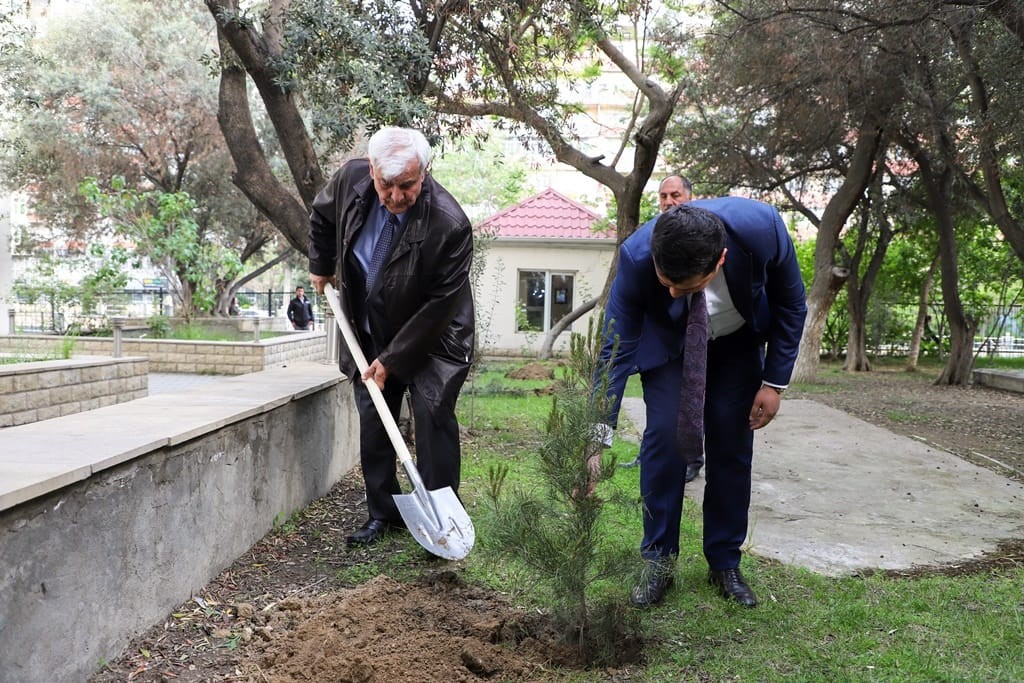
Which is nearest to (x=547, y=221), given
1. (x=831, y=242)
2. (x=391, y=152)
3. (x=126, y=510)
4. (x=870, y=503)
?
(x=831, y=242)

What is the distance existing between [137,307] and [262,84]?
66.9 ft

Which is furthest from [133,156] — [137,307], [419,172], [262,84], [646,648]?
[646,648]

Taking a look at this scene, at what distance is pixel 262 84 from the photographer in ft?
20.1

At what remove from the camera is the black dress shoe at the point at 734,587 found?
10.8 ft

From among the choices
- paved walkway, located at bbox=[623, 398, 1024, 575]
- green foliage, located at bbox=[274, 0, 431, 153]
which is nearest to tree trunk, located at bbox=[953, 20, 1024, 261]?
paved walkway, located at bbox=[623, 398, 1024, 575]

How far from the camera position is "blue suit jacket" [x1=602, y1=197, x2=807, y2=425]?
3014mm

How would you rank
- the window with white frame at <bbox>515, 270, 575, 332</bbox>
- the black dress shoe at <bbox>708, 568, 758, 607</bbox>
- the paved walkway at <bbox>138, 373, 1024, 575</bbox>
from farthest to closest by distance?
the window with white frame at <bbox>515, 270, 575, 332</bbox>, the paved walkway at <bbox>138, 373, 1024, 575</bbox>, the black dress shoe at <bbox>708, 568, 758, 607</bbox>

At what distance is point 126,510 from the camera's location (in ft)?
8.90

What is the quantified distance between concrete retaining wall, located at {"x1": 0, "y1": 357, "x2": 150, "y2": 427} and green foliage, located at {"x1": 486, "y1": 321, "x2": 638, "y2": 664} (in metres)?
6.16

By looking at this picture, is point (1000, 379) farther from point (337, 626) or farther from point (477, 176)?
point (477, 176)

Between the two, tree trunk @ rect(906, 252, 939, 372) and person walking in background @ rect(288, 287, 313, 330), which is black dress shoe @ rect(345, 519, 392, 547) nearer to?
tree trunk @ rect(906, 252, 939, 372)

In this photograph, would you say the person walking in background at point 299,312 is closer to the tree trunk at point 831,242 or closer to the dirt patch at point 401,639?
the tree trunk at point 831,242

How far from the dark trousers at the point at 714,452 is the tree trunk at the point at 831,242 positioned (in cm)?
1067

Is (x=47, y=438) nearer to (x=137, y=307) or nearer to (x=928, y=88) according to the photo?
(x=928, y=88)
